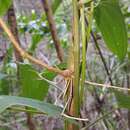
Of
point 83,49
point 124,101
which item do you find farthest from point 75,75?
point 124,101

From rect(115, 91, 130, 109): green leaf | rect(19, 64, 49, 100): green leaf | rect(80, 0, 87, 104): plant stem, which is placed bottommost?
rect(115, 91, 130, 109): green leaf

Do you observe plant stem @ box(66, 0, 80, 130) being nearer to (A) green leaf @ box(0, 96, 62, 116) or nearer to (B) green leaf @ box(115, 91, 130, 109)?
(A) green leaf @ box(0, 96, 62, 116)

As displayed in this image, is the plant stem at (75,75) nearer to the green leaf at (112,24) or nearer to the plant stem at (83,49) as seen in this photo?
the plant stem at (83,49)

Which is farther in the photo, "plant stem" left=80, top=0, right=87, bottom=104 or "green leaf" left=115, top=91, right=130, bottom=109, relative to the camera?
"green leaf" left=115, top=91, right=130, bottom=109

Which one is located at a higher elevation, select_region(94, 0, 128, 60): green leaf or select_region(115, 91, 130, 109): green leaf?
select_region(94, 0, 128, 60): green leaf

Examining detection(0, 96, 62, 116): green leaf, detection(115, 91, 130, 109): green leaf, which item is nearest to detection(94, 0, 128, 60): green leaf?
detection(115, 91, 130, 109): green leaf
